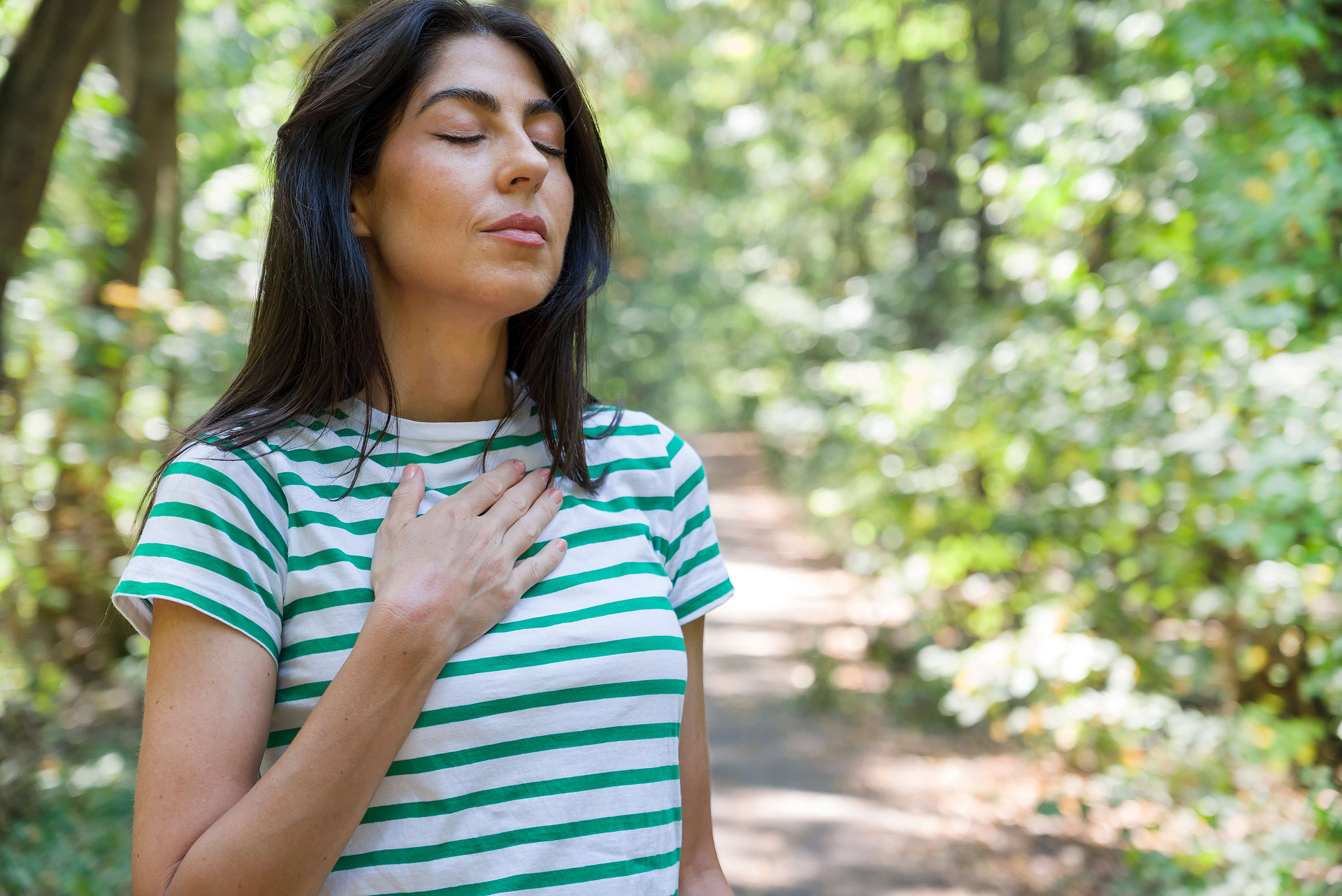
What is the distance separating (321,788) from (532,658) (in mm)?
322

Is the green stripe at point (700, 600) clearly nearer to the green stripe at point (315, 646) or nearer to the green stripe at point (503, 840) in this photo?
the green stripe at point (503, 840)

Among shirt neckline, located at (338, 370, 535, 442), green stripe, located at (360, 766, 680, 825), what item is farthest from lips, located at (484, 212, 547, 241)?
green stripe, located at (360, 766, 680, 825)

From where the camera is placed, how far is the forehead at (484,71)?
154 cm

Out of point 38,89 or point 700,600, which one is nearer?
point 700,600

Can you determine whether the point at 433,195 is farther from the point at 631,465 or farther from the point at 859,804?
the point at 859,804

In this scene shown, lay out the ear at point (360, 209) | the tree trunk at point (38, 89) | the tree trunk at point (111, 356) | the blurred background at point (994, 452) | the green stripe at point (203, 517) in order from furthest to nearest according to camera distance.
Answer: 1. the tree trunk at point (111, 356)
2. the blurred background at point (994, 452)
3. the tree trunk at point (38, 89)
4. the ear at point (360, 209)
5. the green stripe at point (203, 517)

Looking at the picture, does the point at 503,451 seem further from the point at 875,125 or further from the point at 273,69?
the point at 875,125

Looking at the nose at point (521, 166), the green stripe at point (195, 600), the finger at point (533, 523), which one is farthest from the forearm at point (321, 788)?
the nose at point (521, 166)

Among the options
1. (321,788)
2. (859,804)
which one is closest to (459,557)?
(321,788)

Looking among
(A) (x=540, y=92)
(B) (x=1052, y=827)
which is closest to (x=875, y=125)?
(B) (x=1052, y=827)

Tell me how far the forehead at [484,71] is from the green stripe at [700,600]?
0.89 metres

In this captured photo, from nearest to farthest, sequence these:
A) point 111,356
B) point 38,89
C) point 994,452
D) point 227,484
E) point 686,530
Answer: point 227,484
point 686,530
point 38,89
point 111,356
point 994,452

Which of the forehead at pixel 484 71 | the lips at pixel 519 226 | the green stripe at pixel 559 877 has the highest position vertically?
the forehead at pixel 484 71

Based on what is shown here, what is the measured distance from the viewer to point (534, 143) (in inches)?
63.9
